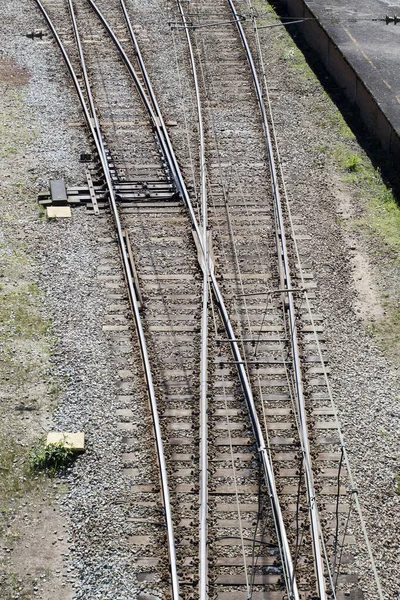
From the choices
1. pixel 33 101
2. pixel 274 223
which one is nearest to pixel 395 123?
pixel 274 223

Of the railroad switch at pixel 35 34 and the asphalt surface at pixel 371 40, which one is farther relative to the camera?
the railroad switch at pixel 35 34

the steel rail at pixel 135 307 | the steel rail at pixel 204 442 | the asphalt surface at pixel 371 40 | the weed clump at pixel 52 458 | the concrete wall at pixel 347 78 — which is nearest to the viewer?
the steel rail at pixel 204 442

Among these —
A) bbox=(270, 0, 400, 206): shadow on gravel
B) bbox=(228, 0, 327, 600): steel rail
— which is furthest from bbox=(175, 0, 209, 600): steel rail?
bbox=(270, 0, 400, 206): shadow on gravel

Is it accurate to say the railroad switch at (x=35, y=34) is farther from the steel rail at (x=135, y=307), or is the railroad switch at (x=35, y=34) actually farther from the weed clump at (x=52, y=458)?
the weed clump at (x=52, y=458)

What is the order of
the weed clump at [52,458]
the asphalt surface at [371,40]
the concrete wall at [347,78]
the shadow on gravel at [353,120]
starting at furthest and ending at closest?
the asphalt surface at [371,40], the concrete wall at [347,78], the shadow on gravel at [353,120], the weed clump at [52,458]

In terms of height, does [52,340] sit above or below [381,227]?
below

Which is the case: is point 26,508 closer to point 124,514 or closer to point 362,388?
point 124,514

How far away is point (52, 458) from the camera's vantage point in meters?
12.3

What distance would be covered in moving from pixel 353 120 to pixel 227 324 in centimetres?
872

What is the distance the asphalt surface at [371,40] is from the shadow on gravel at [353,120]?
652 mm

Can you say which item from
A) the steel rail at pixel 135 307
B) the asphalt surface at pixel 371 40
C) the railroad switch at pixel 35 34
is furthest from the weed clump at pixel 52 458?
the railroad switch at pixel 35 34

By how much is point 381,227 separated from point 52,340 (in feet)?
22.6

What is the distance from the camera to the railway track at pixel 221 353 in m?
11.2

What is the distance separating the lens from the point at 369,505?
38.9 feet
